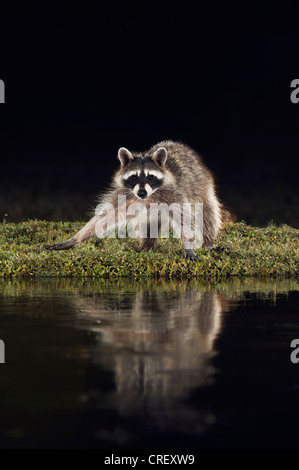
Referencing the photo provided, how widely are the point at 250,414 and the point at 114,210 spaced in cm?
1149

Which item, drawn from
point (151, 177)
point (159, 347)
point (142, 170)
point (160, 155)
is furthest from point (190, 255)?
point (159, 347)

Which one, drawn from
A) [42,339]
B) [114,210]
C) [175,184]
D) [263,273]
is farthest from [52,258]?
[42,339]

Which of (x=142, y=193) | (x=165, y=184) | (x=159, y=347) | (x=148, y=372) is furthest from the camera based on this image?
(x=165, y=184)

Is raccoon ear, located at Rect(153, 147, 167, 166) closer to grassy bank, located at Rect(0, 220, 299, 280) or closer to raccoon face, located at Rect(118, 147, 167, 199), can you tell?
raccoon face, located at Rect(118, 147, 167, 199)

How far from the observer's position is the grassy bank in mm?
15641

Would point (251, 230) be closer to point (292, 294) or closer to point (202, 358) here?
point (292, 294)

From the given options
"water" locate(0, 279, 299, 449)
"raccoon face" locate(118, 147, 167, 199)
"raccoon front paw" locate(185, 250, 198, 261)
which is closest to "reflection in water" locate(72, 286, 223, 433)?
"water" locate(0, 279, 299, 449)

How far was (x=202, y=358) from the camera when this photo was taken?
8062mm

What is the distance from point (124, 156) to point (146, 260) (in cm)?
233

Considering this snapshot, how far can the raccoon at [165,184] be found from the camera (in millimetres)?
16656

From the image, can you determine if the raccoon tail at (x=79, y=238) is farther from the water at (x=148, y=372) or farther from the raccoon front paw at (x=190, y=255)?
the water at (x=148, y=372)

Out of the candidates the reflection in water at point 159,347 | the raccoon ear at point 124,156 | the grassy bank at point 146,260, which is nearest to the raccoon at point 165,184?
the raccoon ear at point 124,156

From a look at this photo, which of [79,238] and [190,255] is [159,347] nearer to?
[190,255]

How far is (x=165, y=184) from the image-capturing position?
1698 centimetres
